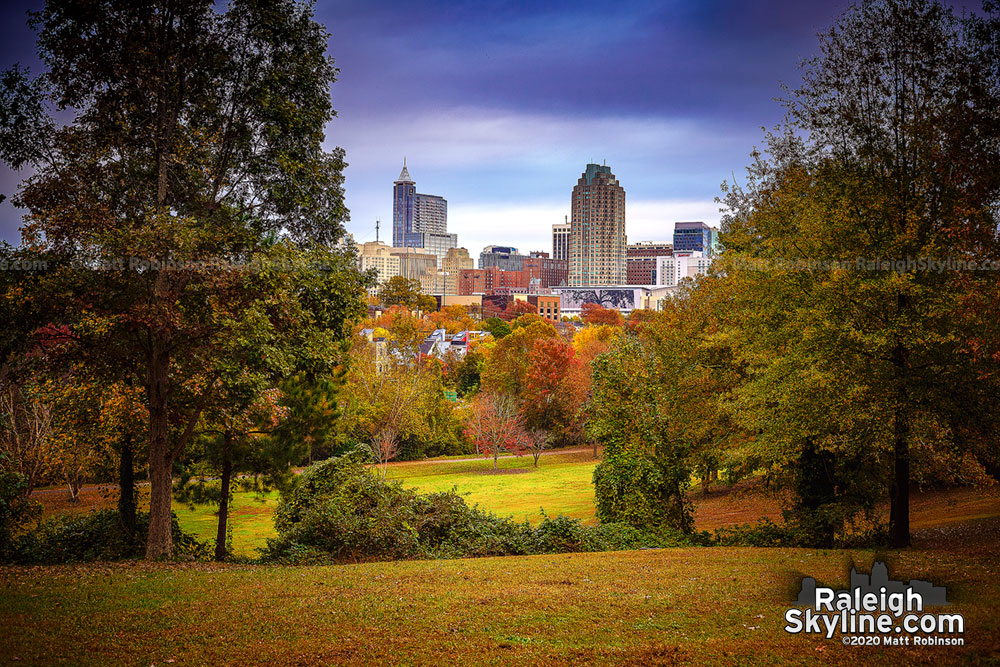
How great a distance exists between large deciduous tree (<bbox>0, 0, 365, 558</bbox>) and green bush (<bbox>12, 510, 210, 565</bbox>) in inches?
104

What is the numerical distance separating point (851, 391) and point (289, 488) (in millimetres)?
17057

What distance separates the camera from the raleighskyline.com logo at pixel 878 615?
25.7 ft

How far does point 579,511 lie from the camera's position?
30922 millimetres

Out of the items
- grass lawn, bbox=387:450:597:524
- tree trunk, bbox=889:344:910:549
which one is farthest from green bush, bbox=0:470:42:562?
tree trunk, bbox=889:344:910:549

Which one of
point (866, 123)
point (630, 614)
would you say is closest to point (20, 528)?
point (630, 614)

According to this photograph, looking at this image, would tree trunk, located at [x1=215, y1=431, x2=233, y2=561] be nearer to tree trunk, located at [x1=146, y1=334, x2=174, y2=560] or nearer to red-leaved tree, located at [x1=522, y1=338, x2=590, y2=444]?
tree trunk, located at [x1=146, y1=334, x2=174, y2=560]

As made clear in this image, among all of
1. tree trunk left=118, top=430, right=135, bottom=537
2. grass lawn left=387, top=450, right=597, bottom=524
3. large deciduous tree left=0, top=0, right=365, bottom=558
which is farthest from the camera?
grass lawn left=387, top=450, right=597, bottom=524

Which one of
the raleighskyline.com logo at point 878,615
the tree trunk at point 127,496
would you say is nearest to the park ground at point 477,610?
the raleighskyline.com logo at point 878,615

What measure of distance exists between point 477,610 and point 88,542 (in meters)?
13.7

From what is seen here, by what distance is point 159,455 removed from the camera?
15633 millimetres

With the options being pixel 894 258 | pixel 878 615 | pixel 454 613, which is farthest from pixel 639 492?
pixel 454 613

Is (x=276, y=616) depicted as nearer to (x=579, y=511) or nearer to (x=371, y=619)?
(x=371, y=619)

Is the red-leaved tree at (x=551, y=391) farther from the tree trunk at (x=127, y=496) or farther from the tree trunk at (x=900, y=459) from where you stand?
the tree trunk at (x=127, y=496)

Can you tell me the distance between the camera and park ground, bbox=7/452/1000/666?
7406 millimetres
